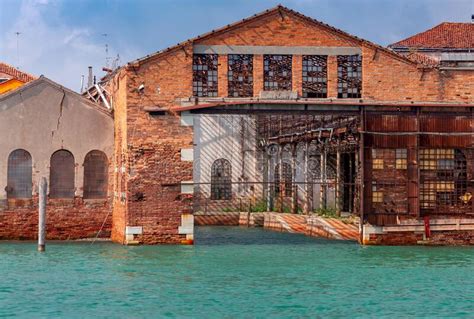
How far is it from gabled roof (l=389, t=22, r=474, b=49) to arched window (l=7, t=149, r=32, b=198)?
3223 cm

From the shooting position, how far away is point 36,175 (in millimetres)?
32562

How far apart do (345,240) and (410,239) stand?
11.9 ft

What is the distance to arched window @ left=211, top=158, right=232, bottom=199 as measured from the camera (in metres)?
46.7

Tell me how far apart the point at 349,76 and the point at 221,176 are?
15950mm

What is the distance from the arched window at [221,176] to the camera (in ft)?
153

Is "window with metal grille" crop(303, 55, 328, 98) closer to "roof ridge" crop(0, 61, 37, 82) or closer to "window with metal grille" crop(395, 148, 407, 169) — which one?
"window with metal grille" crop(395, 148, 407, 169)

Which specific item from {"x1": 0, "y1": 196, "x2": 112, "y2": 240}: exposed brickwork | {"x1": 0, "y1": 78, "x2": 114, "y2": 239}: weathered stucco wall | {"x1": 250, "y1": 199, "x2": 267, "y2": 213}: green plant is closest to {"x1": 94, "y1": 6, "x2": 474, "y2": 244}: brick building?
{"x1": 0, "y1": 196, "x2": 112, "y2": 240}: exposed brickwork

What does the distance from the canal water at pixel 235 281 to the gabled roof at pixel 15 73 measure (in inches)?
1122

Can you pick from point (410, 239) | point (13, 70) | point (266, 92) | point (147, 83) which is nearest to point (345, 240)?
point (410, 239)

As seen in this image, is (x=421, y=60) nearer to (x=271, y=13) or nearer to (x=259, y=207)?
(x=259, y=207)

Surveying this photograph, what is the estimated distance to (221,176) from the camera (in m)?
46.9

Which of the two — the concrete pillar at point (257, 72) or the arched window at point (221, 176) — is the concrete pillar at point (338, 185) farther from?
the arched window at point (221, 176)

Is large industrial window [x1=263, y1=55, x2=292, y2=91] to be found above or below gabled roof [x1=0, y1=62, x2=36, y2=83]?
below

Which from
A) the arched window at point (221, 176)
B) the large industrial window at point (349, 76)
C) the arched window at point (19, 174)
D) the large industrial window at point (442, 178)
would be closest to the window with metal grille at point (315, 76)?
the large industrial window at point (349, 76)
